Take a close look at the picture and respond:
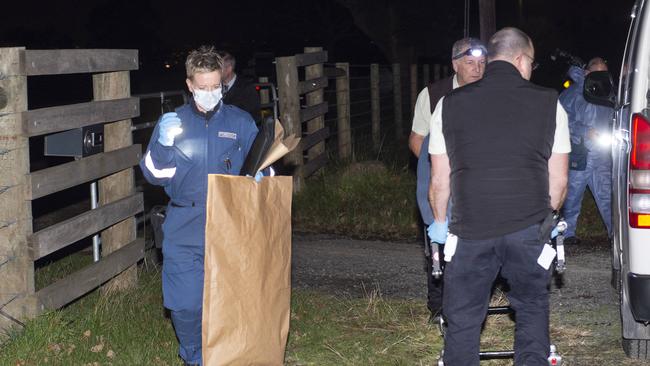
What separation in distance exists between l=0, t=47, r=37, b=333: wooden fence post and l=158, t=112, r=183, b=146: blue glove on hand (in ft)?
3.63

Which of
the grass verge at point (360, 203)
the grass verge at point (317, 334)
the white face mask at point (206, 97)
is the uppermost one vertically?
the white face mask at point (206, 97)

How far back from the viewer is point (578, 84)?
891cm

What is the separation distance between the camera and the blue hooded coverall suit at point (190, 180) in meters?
5.21

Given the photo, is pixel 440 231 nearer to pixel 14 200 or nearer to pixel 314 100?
pixel 14 200

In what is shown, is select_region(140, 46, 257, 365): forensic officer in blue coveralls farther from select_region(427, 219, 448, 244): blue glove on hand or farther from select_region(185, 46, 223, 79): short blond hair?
select_region(427, 219, 448, 244): blue glove on hand

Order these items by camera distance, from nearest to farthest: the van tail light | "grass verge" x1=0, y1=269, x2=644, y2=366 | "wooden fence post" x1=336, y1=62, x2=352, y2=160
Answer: the van tail light, "grass verge" x1=0, y1=269, x2=644, y2=366, "wooden fence post" x1=336, y1=62, x2=352, y2=160

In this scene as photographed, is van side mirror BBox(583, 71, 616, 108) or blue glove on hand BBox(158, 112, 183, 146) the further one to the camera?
van side mirror BBox(583, 71, 616, 108)

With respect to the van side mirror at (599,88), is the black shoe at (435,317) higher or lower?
lower

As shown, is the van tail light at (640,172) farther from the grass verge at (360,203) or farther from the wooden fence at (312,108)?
the wooden fence at (312,108)

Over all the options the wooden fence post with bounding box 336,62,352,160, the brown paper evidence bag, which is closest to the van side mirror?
the brown paper evidence bag

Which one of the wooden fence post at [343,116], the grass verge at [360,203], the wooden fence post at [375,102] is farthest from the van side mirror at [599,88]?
the wooden fence post at [375,102]

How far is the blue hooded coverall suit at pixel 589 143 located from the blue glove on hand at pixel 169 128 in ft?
15.6

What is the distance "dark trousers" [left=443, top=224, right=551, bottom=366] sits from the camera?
4.79 meters

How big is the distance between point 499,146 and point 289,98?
24.5 feet
